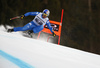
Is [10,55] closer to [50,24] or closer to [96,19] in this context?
[50,24]

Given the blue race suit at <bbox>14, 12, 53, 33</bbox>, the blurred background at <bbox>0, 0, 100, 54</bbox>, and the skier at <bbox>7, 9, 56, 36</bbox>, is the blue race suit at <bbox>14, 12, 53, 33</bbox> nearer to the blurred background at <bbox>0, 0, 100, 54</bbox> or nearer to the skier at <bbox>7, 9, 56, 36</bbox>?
the skier at <bbox>7, 9, 56, 36</bbox>

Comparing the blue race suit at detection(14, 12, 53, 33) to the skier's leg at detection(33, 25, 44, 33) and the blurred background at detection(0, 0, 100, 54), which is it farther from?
the blurred background at detection(0, 0, 100, 54)

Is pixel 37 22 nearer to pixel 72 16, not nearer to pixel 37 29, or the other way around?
pixel 37 29

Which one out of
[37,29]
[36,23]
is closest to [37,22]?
[36,23]

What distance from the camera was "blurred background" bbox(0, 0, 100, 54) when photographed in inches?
162

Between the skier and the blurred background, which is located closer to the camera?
the skier

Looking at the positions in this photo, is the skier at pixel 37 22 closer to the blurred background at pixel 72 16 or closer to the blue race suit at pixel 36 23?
the blue race suit at pixel 36 23

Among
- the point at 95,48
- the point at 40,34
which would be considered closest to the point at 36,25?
the point at 40,34

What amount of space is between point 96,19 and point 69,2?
181 cm

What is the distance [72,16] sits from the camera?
5.25 metres

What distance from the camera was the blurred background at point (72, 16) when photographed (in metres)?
4.12

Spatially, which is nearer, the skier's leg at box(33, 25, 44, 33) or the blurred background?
the skier's leg at box(33, 25, 44, 33)

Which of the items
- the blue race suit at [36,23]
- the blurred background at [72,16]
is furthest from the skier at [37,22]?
the blurred background at [72,16]

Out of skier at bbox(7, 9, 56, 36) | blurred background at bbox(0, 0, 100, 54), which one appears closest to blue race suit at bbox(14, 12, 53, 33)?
skier at bbox(7, 9, 56, 36)
